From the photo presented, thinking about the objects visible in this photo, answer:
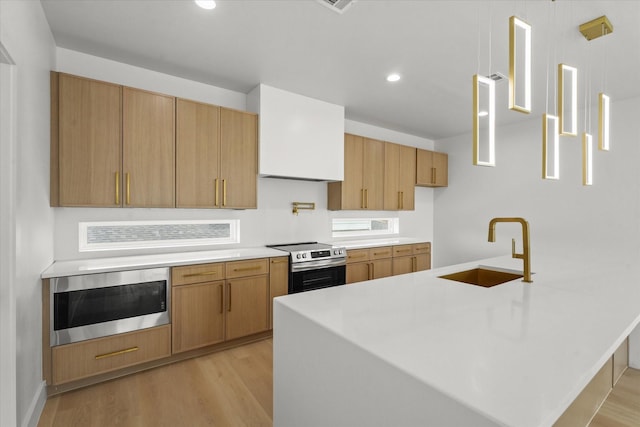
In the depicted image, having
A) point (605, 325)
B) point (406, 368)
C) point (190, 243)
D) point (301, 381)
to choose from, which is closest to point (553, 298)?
point (605, 325)

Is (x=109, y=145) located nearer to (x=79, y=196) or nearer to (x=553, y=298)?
(x=79, y=196)

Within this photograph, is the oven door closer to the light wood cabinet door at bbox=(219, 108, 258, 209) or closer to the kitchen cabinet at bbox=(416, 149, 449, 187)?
the light wood cabinet door at bbox=(219, 108, 258, 209)

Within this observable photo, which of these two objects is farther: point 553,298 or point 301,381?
point 553,298

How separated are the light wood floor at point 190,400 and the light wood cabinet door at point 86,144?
1.43m

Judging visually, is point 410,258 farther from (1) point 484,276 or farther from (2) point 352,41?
(2) point 352,41

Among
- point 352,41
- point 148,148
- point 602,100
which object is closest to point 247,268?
point 148,148

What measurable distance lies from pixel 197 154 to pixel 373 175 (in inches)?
96.1

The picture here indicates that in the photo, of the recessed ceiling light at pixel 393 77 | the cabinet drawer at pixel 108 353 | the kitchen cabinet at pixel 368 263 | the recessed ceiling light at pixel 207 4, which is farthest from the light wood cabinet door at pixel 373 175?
the cabinet drawer at pixel 108 353

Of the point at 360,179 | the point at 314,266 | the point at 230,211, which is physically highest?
the point at 360,179

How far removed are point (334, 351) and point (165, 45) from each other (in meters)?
2.73

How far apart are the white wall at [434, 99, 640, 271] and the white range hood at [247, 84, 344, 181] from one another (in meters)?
2.36

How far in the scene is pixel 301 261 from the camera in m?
3.30

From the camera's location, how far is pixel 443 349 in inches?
36.8

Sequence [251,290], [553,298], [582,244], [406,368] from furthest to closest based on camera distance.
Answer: [582,244]
[251,290]
[553,298]
[406,368]
